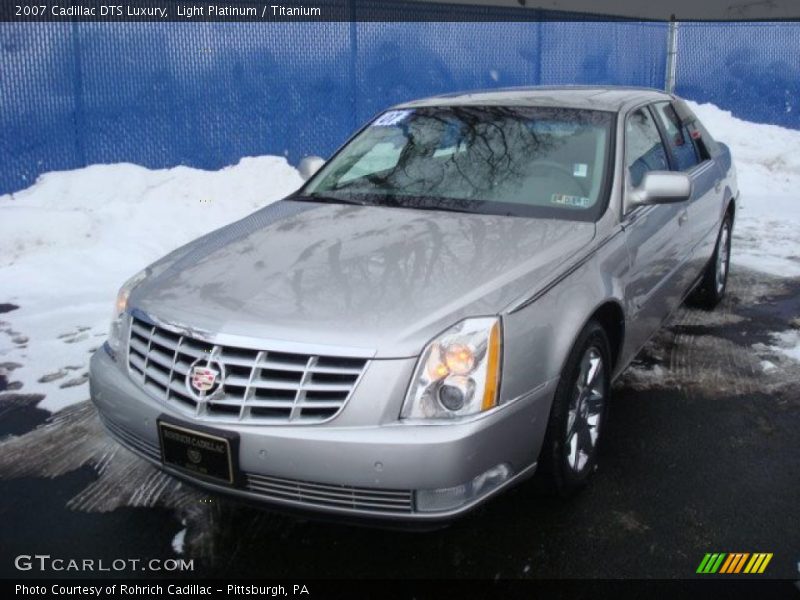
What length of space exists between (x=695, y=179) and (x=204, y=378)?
132 inches

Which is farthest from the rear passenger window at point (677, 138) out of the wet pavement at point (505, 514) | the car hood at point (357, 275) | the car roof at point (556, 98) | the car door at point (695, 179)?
the car hood at point (357, 275)

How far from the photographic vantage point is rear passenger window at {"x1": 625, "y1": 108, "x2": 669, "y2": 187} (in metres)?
4.00

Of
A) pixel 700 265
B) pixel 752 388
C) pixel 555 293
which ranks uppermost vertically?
pixel 555 293

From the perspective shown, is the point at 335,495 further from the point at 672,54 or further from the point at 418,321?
the point at 672,54

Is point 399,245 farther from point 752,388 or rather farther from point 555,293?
point 752,388

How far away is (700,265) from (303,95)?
20.1ft

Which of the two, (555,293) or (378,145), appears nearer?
(555,293)

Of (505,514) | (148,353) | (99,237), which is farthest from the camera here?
(99,237)

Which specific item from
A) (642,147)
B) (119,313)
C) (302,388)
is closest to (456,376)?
(302,388)

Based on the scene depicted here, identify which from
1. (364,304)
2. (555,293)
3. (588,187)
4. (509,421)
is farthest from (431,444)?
(588,187)

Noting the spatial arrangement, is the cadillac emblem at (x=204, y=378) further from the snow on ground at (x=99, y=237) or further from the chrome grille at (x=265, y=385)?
the snow on ground at (x=99, y=237)

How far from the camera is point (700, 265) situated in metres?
5.14

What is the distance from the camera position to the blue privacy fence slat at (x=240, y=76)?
8.33m

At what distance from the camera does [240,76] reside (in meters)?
9.48
